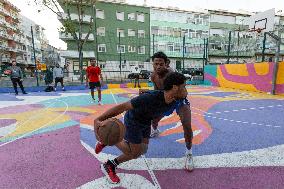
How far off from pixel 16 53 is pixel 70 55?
3628cm

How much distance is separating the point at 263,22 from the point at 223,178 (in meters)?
12.6

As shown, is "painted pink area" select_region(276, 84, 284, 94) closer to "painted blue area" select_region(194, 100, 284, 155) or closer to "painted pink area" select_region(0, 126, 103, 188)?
"painted blue area" select_region(194, 100, 284, 155)

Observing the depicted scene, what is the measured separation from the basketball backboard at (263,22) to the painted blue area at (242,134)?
763 centimetres

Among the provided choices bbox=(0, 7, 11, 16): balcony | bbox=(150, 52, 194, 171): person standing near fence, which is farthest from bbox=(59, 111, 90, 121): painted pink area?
bbox=(0, 7, 11, 16): balcony

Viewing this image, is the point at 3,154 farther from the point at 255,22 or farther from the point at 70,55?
the point at 70,55

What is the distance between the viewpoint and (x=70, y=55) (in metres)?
33.8

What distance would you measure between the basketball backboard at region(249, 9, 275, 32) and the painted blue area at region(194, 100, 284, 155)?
25.0 ft

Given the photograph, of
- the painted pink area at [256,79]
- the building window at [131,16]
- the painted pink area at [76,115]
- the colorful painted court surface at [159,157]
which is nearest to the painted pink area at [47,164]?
the colorful painted court surface at [159,157]

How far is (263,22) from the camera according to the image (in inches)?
498

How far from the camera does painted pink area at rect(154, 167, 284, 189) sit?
8.84 feet

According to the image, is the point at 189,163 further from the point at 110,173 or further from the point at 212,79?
the point at 212,79

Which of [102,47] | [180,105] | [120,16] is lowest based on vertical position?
[180,105]

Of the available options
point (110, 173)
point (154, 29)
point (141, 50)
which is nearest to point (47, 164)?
point (110, 173)

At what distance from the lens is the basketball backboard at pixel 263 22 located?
12.1 meters
